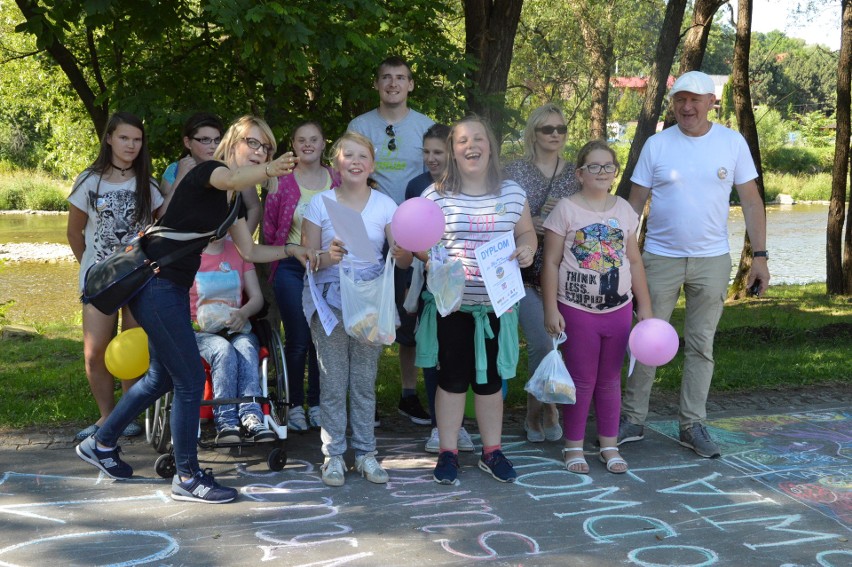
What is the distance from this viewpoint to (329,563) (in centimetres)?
325

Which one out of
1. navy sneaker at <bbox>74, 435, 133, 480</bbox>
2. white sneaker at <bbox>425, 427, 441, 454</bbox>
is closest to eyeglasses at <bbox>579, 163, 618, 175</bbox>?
white sneaker at <bbox>425, 427, 441, 454</bbox>

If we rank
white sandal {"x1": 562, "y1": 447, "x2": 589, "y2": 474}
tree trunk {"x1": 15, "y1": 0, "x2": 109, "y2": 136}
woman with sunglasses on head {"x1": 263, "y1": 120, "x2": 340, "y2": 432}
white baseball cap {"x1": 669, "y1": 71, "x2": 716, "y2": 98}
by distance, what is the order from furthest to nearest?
tree trunk {"x1": 15, "y1": 0, "x2": 109, "y2": 136} < woman with sunglasses on head {"x1": 263, "y1": 120, "x2": 340, "y2": 432} < white baseball cap {"x1": 669, "y1": 71, "x2": 716, "y2": 98} < white sandal {"x1": 562, "y1": 447, "x2": 589, "y2": 474}

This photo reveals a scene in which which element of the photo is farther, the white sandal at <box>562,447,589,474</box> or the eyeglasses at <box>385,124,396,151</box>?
the eyeglasses at <box>385,124,396,151</box>

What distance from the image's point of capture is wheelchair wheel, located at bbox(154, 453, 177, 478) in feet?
13.3

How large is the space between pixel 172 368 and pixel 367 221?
1110mm

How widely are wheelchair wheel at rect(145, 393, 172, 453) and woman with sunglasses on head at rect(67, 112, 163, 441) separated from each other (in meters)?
→ 0.17

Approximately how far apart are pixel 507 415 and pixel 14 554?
2.85 meters

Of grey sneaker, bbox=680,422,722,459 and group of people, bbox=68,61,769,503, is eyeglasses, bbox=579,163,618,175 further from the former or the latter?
grey sneaker, bbox=680,422,722,459

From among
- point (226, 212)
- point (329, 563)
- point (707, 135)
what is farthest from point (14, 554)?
point (707, 135)

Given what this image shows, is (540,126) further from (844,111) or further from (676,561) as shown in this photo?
(844,111)

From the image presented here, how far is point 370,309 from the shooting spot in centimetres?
398

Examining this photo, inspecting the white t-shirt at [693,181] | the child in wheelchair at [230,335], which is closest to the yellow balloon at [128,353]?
the child in wheelchair at [230,335]

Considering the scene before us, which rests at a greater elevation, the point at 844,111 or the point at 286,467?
the point at 844,111

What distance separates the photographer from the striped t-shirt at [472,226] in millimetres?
4086
